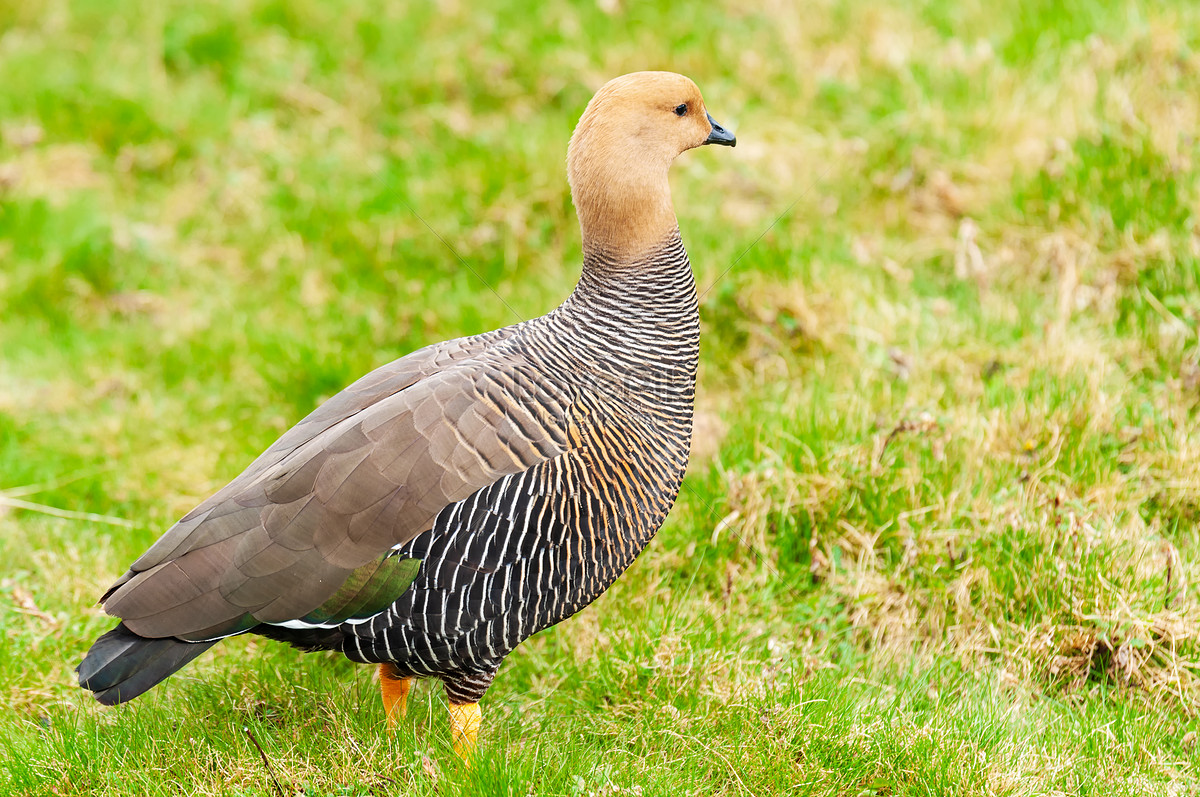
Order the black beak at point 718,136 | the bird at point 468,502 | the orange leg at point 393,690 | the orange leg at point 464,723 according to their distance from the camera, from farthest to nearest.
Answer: the black beak at point 718,136 → the orange leg at point 393,690 → the orange leg at point 464,723 → the bird at point 468,502

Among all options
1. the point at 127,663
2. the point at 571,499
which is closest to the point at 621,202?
the point at 571,499

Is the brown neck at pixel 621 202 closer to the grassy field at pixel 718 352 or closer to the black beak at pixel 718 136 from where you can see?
the black beak at pixel 718 136

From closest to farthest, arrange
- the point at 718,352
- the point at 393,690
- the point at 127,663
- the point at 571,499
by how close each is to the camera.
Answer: the point at 127,663
the point at 571,499
the point at 393,690
the point at 718,352

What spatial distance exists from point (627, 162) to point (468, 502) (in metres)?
1.16

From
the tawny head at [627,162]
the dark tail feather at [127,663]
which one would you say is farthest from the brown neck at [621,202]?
the dark tail feather at [127,663]

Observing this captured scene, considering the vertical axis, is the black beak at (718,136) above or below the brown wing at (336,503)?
above

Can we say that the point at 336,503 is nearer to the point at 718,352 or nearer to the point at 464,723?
the point at 464,723

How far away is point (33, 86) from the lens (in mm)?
7258

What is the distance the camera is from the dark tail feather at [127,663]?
317 cm

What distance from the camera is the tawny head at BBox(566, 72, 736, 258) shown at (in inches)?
140

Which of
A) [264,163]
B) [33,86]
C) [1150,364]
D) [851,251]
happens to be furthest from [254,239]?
[1150,364]

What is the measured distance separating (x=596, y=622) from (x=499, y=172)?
293cm

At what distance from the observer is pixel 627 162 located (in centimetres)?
356

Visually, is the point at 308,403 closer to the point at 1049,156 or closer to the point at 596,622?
the point at 596,622
